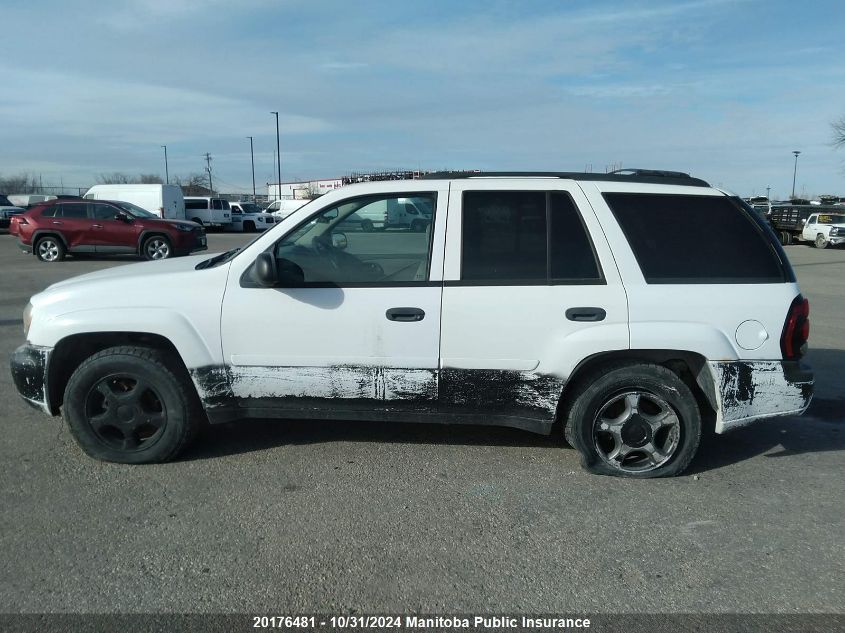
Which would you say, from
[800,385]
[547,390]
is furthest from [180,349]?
[800,385]

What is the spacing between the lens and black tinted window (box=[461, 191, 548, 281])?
13.4ft

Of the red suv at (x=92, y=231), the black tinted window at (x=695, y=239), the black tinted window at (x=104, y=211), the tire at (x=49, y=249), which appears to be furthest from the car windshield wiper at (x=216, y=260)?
the tire at (x=49, y=249)

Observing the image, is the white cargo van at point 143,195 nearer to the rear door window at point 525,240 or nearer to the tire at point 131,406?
the tire at point 131,406

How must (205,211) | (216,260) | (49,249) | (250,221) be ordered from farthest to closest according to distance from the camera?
1. (250,221)
2. (205,211)
3. (49,249)
4. (216,260)

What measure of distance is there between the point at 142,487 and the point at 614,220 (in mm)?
3150

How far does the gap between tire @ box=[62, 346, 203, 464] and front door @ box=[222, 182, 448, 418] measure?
38 cm

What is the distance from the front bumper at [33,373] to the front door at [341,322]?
3.73 feet

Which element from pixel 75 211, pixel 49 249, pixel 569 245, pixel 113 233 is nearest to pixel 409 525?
pixel 569 245

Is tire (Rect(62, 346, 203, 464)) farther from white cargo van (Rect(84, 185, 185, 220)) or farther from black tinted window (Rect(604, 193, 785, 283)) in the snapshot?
white cargo van (Rect(84, 185, 185, 220))

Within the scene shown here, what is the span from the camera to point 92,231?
58.7 feet

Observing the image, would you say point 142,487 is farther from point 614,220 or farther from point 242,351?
point 614,220

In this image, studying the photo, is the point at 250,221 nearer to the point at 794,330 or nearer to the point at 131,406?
the point at 131,406

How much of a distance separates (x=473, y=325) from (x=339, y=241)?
96 centimetres

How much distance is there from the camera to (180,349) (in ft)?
13.6
